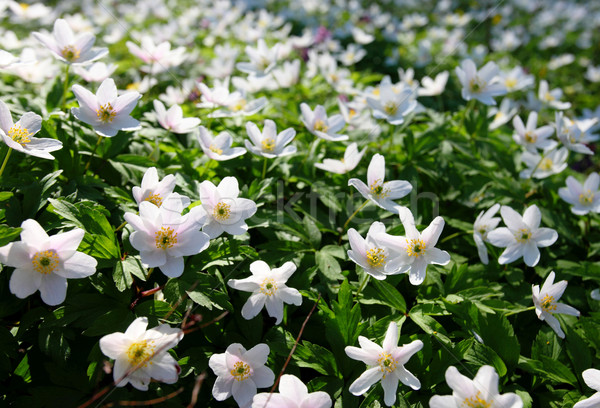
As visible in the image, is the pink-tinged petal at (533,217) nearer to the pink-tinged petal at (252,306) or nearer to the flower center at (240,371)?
the pink-tinged petal at (252,306)

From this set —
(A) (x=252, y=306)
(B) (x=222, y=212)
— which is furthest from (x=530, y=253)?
(B) (x=222, y=212)

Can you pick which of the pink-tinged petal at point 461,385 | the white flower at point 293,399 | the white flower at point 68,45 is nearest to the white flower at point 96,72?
the white flower at point 68,45

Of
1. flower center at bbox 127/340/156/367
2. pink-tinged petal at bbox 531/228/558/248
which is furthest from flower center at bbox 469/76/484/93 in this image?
flower center at bbox 127/340/156/367

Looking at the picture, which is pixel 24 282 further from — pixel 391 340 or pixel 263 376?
pixel 391 340

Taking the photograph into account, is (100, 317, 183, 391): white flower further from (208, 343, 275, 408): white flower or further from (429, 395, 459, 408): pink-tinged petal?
(429, 395, 459, 408): pink-tinged petal

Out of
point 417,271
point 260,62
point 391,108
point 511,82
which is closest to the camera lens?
point 417,271

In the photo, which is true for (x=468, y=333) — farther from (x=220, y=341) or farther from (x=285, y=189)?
(x=285, y=189)

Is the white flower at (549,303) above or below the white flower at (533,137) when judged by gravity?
below
